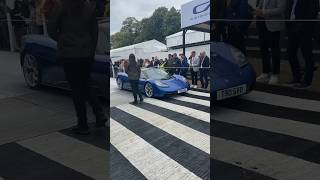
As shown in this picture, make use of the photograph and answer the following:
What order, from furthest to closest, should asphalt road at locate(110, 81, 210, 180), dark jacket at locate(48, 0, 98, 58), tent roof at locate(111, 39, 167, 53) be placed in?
asphalt road at locate(110, 81, 210, 180) → tent roof at locate(111, 39, 167, 53) → dark jacket at locate(48, 0, 98, 58)

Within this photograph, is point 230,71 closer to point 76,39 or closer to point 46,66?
point 76,39

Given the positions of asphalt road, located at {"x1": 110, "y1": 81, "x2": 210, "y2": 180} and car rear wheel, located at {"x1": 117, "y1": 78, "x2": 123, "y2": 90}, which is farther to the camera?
asphalt road, located at {"x1": 110, "y1": 81, "x2": 210, "y2": 180}

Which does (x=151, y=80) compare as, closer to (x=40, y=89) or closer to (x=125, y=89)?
(x=125, y=89)

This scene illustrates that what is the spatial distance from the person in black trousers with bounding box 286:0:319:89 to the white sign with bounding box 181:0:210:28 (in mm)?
302

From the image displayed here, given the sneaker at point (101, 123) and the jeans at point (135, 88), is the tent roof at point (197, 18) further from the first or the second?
the sneaker at point (101, 123)

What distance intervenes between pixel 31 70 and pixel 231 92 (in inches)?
31.1

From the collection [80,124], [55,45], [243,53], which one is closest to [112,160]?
[80,124]

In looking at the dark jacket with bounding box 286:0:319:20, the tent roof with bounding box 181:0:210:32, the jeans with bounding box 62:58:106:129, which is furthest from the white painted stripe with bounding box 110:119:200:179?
the dark jacket with bounding box 286:0:319:20

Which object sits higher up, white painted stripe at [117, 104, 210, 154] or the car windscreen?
the car windscreen

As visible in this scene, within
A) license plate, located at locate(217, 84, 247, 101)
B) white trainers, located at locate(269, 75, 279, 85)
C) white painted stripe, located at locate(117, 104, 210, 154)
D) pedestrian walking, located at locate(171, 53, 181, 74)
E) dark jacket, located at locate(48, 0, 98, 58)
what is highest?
dark jacket, located at locate(48, 0, 98, 58)

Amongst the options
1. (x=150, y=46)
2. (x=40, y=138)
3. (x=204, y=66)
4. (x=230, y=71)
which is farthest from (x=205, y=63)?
(x=40, y=138)

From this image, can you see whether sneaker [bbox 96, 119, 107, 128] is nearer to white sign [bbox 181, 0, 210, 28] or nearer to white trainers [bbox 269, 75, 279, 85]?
white sign [bbox 181, 0, 210, 28]

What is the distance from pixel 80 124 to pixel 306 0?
963 millimetres

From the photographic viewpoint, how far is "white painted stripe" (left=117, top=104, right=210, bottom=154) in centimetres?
212
